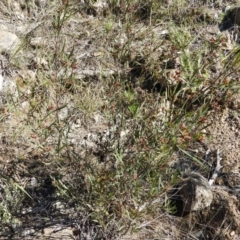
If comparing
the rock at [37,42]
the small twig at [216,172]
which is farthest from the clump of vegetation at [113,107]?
the small twig at [216,172]

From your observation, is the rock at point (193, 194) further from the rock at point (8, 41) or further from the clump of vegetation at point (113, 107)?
the rock at point (8, 41)

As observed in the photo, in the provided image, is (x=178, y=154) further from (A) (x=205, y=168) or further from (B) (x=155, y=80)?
(B) (x=155, y=80)

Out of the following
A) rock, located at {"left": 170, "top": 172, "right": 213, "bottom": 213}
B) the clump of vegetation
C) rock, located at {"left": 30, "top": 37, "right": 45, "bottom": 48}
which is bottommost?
rock, located at {"left": 170, "top": 172, "right": 213, "bottom": 213}

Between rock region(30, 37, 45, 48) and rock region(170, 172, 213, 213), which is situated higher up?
rock region(30, 37, 45, 48)

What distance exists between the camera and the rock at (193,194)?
2510 millimetres

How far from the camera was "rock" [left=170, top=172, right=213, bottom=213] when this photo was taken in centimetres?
251

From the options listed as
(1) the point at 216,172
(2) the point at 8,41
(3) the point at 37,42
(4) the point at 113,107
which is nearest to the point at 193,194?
(1) the point at 216,172

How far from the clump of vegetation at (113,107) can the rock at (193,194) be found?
3.9 inches

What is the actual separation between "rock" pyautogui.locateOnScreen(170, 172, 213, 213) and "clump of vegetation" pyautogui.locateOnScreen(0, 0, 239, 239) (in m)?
0.10

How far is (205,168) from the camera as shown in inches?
106

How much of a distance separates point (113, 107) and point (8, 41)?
3.55ft

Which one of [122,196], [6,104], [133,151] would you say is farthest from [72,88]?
[122,196]

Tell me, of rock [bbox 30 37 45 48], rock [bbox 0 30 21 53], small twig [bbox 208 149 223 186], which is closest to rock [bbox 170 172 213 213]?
small twig [bbox 208 149 223 186]

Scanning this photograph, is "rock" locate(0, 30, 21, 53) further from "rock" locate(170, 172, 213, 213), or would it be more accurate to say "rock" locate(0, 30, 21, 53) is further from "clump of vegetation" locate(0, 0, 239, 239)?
"rock" locate(170, 172, 213, 213)
